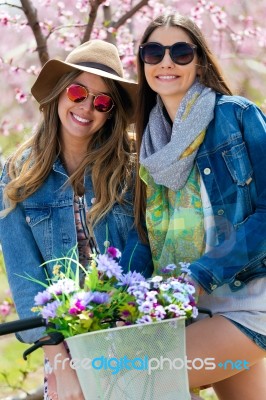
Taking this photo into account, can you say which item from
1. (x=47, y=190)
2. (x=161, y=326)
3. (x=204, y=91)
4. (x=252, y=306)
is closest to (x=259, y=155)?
(x=204, y=91)

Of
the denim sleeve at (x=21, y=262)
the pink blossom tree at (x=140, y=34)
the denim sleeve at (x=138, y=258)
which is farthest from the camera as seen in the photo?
the pink blossom tree at (x=140, y=34)

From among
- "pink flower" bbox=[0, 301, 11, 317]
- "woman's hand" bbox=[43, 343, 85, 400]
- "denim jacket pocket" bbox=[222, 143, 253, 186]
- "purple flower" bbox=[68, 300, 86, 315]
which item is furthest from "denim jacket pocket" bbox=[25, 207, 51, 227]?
"pink flower" bbox=[0, 301, 11, 317]

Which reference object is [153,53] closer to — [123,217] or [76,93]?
[76,93]

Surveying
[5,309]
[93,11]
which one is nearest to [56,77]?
[93,11]

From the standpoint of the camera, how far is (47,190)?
128 inches

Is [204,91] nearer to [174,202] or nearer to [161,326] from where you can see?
[174,202]

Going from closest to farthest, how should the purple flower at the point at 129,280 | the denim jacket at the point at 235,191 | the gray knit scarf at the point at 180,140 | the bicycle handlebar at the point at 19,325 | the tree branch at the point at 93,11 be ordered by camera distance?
the bicycle handlebar at the point at 19,325 → the purple flower at the point at 129,280 → the denim jacket at the point at 235,191 → the gray knit scarf at the point at 180,140 → the tree branch at the point at 93,11

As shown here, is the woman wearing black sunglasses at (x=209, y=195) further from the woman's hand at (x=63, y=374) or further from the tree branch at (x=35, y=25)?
the tree branch at (x=35, y=25)

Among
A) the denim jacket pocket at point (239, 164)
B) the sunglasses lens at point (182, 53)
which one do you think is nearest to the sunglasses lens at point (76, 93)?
the sunglasses lens at point (182, 53)

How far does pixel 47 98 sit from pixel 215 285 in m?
1.25

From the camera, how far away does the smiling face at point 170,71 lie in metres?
2.81

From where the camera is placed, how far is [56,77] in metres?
3.38

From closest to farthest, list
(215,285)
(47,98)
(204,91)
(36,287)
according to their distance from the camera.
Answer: (215,285) < (204,91) < (36,287) < (47,98)

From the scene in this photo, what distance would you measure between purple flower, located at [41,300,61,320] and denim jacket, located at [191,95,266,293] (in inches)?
21.7
